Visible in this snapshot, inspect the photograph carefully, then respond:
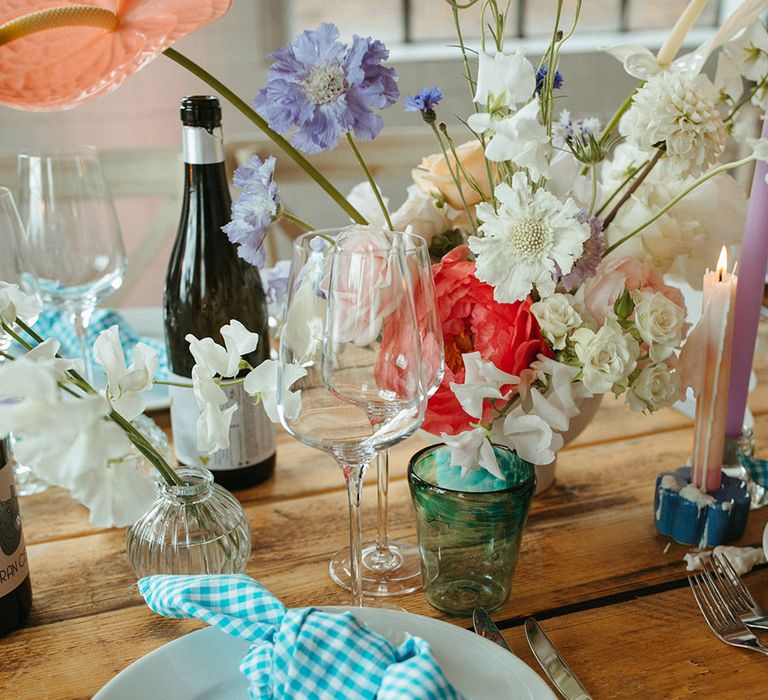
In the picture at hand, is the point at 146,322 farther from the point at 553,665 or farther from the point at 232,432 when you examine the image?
the point at 553,665

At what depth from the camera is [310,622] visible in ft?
1.54

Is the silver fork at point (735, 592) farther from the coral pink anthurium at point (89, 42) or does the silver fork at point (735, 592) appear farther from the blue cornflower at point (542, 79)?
the coral pink anthurium at point (89, 42)

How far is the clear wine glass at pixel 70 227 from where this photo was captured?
2.91 feet

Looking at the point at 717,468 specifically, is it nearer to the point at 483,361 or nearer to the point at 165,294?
the point at 483,361

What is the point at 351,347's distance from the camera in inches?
19.9

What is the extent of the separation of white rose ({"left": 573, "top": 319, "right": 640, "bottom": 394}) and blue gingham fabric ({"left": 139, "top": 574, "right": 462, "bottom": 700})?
22cm

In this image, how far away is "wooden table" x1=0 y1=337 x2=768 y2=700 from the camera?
568mm

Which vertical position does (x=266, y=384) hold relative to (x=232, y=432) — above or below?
above

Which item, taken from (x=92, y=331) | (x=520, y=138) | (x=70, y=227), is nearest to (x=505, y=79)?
(x=520, y=138)

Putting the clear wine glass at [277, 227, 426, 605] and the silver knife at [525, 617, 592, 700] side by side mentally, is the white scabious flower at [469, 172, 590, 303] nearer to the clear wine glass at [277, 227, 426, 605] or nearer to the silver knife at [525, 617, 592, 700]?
the clear wine glass at [277, 227, 426, 605]

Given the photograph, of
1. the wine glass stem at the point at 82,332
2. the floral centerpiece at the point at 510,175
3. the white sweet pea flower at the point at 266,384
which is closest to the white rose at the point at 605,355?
the floral centerpiece at the point at 510,175

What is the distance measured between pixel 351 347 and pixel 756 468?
0.46 m

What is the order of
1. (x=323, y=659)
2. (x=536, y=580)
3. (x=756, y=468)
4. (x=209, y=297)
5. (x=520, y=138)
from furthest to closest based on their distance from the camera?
1. (x=209, y=297)
2. (x=756, y=468)
3. (x=536, y=580)
4. (x=520, y=138)
5. (x=323, y=659)

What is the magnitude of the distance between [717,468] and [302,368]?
0.39 m
